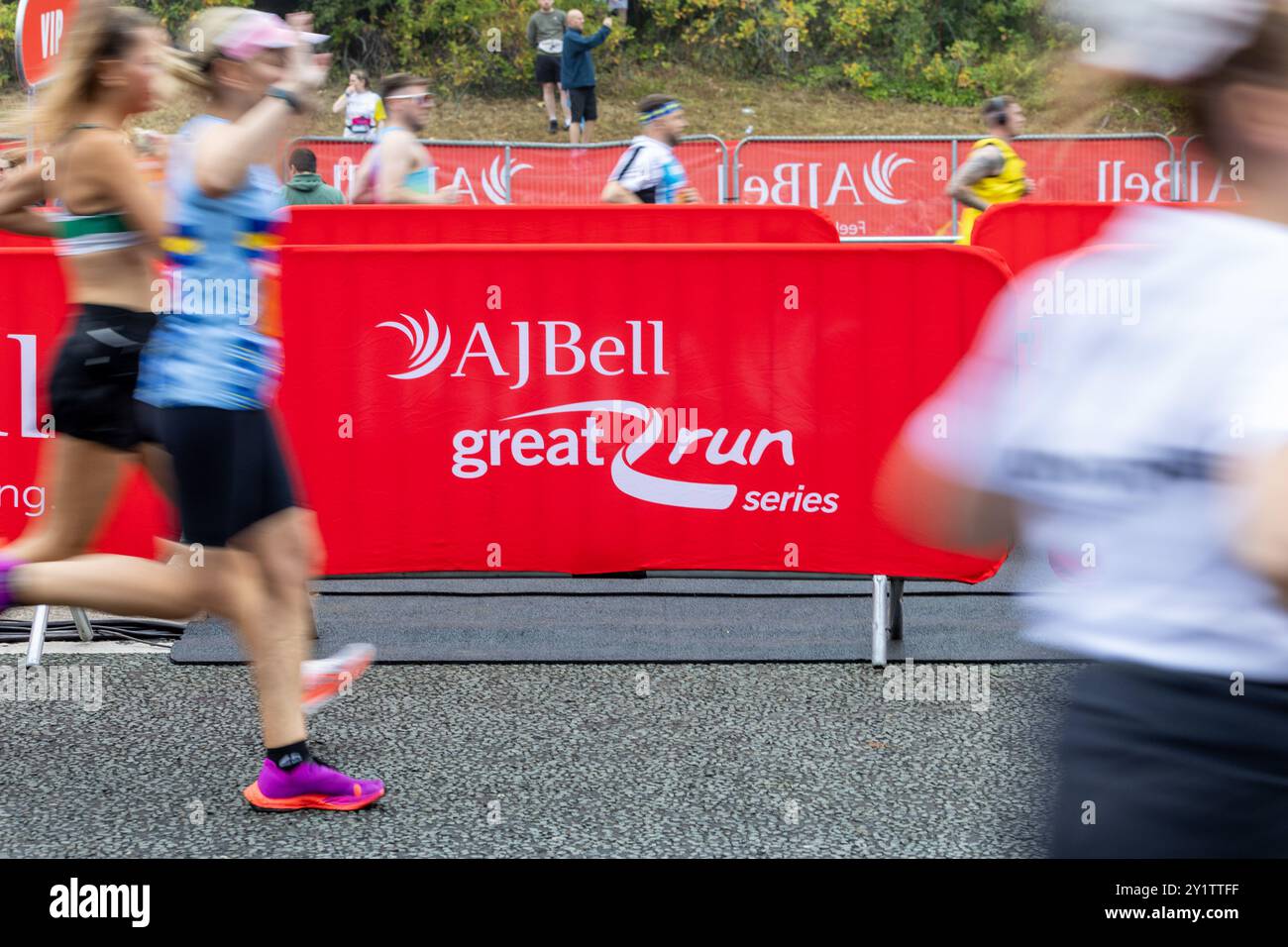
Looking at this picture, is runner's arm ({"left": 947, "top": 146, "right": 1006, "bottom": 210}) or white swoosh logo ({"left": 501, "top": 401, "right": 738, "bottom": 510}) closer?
white swoosh logo ({"left": 501, "top": 401, "right": 738, "bottom": 510})

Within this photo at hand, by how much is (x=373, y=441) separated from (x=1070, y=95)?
4.38m

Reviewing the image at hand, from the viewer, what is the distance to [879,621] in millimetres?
5531

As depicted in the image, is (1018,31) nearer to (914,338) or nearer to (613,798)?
(914,338)

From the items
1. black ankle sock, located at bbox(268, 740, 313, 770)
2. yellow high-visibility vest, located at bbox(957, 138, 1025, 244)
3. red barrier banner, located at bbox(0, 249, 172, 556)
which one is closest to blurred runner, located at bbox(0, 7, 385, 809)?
black ankle sock, located at bbox(268, 740, 313, 770)

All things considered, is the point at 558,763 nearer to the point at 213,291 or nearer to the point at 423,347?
the point at 213,291

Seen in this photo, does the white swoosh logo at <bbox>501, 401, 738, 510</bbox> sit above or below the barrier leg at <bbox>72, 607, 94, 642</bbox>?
above

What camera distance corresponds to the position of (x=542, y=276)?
5.70 metres

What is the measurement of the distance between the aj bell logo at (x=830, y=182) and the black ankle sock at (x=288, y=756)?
49.7ft

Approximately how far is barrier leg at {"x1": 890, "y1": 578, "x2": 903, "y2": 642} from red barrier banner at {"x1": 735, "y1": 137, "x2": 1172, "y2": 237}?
43.3 feet

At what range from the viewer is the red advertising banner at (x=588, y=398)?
5656 millimetres

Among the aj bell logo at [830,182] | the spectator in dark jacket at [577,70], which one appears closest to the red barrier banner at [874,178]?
the aj bell logo at [830,182]

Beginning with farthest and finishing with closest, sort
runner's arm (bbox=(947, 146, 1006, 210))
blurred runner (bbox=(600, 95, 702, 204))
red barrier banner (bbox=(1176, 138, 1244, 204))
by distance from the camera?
runner's arm (bbox=(947, 146, 1006, 210)) < blurred runner (bbox=(600, 95, 702, 204)) < red barrier banner (bbox=(1176, 138, 1244, 204))

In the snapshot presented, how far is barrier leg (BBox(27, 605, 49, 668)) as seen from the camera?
18.1ft

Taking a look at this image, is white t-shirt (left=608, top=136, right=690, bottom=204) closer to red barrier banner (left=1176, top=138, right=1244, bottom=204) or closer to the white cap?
red barrier banner (left=1176, top=138, right=1244, bottom=204)
